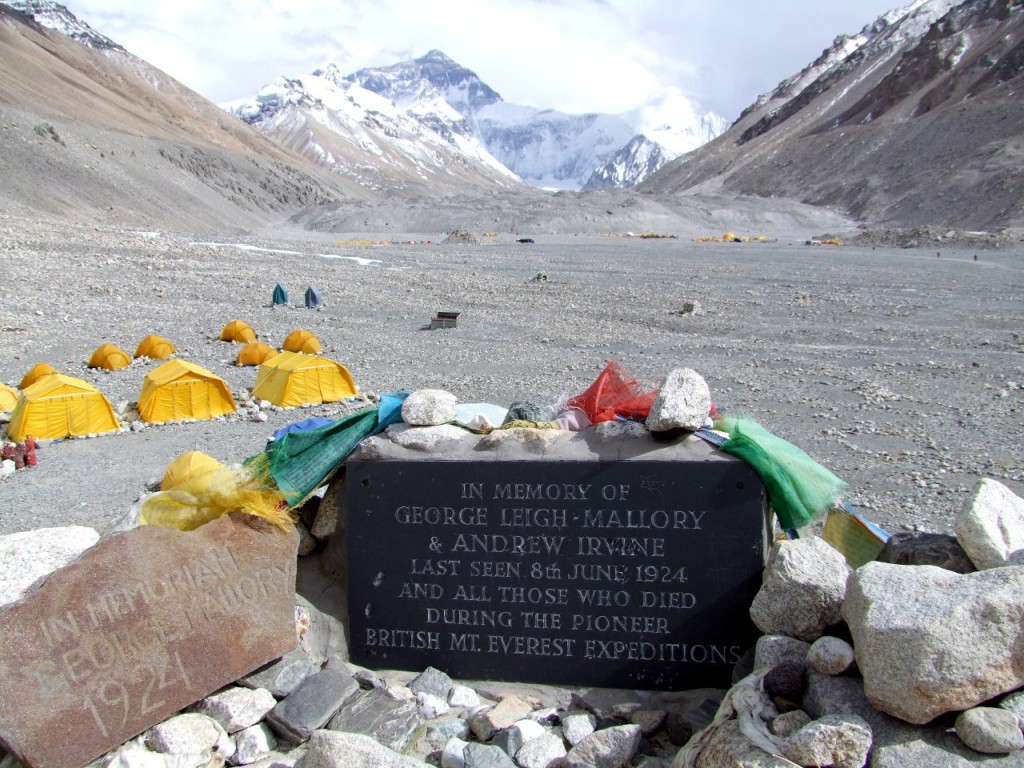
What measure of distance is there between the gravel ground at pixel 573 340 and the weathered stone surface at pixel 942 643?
3.83 meters

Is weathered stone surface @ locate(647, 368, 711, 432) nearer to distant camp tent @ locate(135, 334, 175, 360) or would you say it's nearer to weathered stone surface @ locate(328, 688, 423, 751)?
weathered stone surface @ locate(328, 688, 423, 751)

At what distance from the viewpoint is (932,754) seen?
2777 millimetres

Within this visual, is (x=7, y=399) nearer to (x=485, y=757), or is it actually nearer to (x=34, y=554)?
(x=34, y=554)

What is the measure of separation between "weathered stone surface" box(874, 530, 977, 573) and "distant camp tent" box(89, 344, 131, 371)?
518 inches

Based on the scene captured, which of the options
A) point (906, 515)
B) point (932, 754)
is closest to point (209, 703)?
point (932, 754)

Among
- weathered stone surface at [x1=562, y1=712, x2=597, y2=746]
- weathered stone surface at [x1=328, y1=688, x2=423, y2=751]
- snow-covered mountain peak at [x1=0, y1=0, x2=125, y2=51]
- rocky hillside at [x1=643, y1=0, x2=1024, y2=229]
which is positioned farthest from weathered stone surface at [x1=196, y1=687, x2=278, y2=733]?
snow-covered mountain peak at [x1=0, y1=0, x2=125, y2=51]

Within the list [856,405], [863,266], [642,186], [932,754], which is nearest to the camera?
[932,754]

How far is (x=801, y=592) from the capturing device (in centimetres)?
353

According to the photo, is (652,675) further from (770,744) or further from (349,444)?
(349,444)

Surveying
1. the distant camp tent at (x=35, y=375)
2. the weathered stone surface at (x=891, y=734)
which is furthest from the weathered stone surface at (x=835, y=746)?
the distant camp tent at (x=35, y=375)

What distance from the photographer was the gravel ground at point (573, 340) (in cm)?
848

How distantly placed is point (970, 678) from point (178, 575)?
3.18 metres

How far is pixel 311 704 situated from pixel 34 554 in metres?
1.70

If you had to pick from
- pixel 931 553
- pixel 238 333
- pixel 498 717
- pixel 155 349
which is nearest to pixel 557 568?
pixel 498 717
